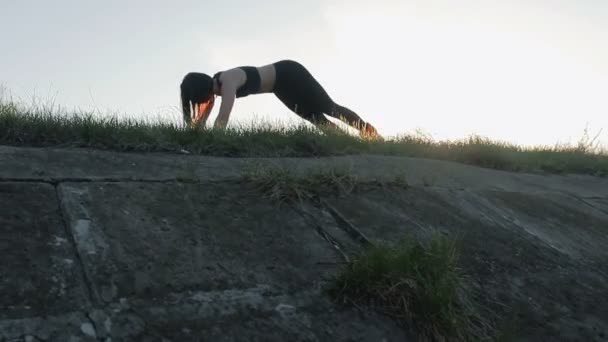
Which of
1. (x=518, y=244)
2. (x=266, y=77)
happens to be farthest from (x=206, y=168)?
(x=266, y=77)

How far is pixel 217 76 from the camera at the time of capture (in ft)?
16.6

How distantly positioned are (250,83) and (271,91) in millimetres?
405

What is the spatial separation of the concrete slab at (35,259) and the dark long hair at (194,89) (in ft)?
9.29

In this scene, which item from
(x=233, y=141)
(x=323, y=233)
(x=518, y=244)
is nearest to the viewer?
(x=323, y=233)

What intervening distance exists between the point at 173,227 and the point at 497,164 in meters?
3.63

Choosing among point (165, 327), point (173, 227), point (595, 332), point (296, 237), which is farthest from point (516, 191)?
point (165, 327)

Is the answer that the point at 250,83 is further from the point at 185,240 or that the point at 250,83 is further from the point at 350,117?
the point at 185,240

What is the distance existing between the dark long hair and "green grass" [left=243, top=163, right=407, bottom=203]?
2.21 meters

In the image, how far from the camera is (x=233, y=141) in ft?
11.7

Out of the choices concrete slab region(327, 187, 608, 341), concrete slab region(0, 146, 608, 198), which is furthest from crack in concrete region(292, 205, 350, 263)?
concrete slab region(0, 146, 608, 198)

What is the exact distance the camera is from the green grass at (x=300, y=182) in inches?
100

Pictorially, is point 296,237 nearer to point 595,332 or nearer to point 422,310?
point 422,310

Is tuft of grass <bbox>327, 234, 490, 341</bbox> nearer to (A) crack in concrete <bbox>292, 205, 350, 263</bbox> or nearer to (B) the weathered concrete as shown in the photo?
(B) the weathered concrete

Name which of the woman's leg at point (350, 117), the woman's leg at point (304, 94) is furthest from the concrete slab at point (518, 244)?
the woman's leg at point (304, 94)
